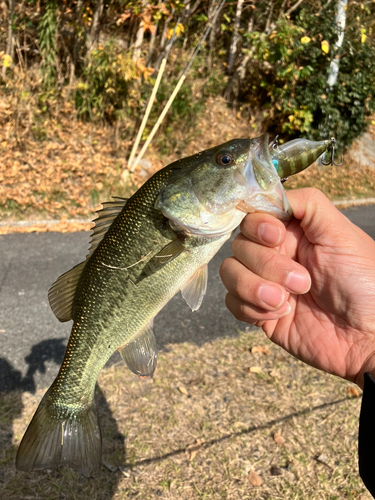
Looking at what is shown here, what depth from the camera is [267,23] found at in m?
11.4

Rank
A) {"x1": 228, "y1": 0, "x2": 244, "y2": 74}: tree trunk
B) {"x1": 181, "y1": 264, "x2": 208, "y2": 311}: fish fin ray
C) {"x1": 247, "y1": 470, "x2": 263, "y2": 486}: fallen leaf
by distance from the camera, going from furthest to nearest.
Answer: {"x1": 228, "y1": 0, "x2": 244, "y2": 74}: tree trunk → {"x1": 247, "y1": 470, "x2": 263, "y2": 486}: fallen leaf → {"x1": 181, "y1": 264, "x2": 208, "y2": 311}: fish fin ray

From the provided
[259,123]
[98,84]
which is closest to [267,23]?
[259,123]

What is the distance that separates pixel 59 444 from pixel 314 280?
1526 millimetres

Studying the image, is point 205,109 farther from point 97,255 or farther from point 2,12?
point 97,255

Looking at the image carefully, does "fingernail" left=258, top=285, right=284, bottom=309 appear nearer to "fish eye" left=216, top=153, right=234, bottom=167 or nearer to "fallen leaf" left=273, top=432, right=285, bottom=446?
"fish eye" left=216, top=153, right=234, bottom=167

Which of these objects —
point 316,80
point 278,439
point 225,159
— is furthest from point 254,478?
point 316,80

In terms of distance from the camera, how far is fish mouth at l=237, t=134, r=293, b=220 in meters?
1.65

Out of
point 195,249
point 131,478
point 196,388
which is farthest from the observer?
point 196,388

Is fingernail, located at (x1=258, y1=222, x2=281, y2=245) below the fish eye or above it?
below

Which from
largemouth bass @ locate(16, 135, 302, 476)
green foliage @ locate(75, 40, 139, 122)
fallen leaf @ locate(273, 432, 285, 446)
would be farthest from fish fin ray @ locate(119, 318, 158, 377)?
green foliage @ locate(75, 40, 139, 122)

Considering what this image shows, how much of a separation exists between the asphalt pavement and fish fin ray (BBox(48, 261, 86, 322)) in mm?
2143

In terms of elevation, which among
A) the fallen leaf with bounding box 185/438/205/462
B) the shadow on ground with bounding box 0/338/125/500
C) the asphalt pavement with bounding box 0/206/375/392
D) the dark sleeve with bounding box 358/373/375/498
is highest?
the dark sleeve with bounding box 358/373/375/498

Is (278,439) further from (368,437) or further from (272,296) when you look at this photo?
(272,296)

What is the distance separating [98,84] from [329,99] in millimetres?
6347
